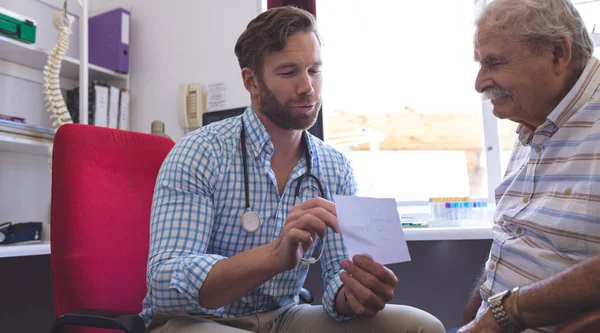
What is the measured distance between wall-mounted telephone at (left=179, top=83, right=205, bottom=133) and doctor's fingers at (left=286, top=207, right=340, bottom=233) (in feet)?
5.39

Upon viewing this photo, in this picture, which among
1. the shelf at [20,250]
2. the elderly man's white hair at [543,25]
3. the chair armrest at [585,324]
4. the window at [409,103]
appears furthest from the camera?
the window at [409,103]

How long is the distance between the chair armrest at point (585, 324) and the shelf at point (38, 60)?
2229 millimetres

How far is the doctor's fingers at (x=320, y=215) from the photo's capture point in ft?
3.23

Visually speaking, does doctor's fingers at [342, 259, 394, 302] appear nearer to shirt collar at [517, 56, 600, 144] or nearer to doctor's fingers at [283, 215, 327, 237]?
doctor's fingers at [283, 215, 327, 237]

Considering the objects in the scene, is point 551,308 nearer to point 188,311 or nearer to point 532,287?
point 532,287

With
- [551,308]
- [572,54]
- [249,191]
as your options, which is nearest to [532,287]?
[551,308]

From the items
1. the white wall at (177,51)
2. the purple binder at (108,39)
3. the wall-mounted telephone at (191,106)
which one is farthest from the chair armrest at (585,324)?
the purple binder at (108,39)

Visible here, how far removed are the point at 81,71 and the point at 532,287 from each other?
7.04 feet

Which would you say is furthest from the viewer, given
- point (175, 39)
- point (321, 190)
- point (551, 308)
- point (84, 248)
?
point (175, 39)

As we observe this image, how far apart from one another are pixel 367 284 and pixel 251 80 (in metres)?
0.65

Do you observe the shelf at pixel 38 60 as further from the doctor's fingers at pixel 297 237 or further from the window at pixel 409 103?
the doctor's fingers at pixel 297 237

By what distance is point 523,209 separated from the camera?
1090 millimetres

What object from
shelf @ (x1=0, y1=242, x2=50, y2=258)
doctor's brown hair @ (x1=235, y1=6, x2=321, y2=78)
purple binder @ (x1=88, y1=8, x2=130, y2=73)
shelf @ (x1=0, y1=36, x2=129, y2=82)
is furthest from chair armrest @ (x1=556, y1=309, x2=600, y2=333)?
purple binder @ (x1=88, y1=8, x2=130, y2=73)

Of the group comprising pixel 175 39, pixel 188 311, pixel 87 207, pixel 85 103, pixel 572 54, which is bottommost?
pixel 188 311
